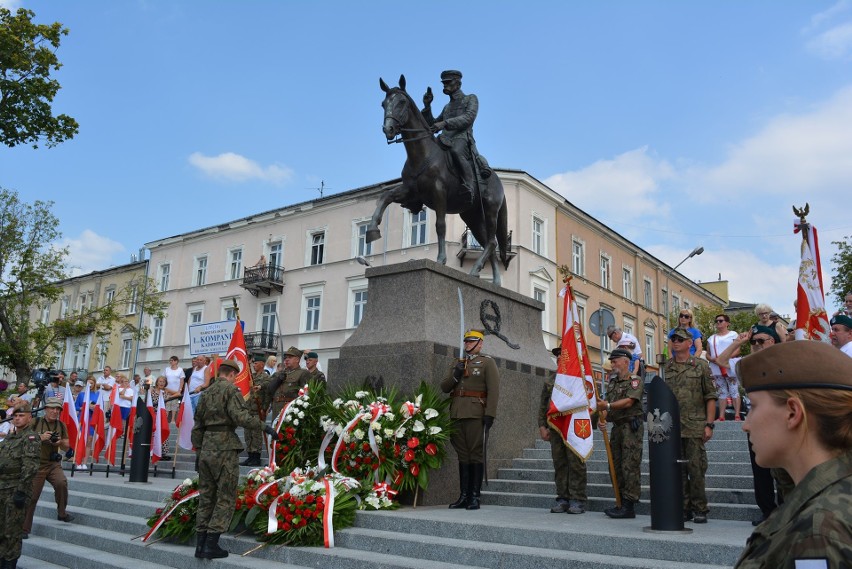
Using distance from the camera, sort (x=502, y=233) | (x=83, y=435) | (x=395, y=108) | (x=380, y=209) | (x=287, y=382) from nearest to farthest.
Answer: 1. (x=395, y=108)
2. (x=380, y=209)
3. (x=287, y=382)
4. (x=502, y=233)
5. (x=83, y=435)

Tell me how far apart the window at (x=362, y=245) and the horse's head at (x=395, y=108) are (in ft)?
88.4

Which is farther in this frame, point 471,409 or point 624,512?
point 471,409

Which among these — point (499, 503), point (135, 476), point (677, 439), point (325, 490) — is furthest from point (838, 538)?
point (135, 476)

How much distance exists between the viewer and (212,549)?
6879 mm

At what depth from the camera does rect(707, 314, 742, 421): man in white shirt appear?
10.6 meters

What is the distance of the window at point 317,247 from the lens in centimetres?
3919

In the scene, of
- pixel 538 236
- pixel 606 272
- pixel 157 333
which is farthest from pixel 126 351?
pixel 606 272

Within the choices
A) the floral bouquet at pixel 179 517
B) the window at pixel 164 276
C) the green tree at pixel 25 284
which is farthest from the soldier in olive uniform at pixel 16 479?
the window at pixel 164 276

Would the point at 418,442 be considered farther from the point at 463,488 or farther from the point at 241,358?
the point at 241,358

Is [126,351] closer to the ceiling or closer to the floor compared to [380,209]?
closer to the ceiling

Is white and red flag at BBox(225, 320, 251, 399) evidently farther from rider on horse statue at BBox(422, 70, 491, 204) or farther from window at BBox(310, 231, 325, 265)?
window at BBox(310, 231, 325, 265)

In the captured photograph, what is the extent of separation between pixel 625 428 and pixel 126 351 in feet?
148

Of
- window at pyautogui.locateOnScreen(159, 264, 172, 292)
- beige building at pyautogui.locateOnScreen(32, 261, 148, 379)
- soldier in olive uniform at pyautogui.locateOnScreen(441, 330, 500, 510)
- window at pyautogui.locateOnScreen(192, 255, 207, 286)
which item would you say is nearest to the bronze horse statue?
soldier in olive uniform at pyautogui.locateOnScreen(441, 330, 500, 510)

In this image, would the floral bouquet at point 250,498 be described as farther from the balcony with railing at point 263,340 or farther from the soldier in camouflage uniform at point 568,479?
the balcony with railing at point 263,340
